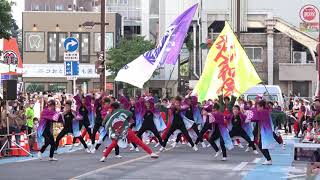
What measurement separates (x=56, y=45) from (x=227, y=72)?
139 feet

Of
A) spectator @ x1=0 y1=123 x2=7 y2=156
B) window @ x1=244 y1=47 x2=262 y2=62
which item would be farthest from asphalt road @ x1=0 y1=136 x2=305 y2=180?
window @ x1=244 y1=47 x2=262 y2=62

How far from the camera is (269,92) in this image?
32.3 metres

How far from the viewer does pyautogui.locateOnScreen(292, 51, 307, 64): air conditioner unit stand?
163 ft

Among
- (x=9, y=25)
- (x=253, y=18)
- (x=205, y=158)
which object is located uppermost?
(x=253, y=18)

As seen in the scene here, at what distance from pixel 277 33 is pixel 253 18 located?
3.52m

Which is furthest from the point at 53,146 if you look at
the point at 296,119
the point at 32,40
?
the point at 32,40

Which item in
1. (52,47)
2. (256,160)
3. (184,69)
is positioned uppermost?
(52,47)

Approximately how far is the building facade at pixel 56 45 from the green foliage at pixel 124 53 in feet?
9.60

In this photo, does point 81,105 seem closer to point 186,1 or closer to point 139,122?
point 139,122

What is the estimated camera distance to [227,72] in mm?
24219

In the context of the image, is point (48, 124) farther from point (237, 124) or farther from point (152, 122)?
→ point (237, 124)

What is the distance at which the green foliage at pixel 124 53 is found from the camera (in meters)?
59.4

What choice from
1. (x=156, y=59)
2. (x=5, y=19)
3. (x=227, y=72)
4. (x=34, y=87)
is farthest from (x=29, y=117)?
(x=34, y=87)

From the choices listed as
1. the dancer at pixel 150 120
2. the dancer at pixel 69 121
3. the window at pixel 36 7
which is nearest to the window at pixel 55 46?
the window at pixel 36 7
